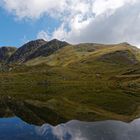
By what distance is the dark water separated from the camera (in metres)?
45.0

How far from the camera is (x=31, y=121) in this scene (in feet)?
202

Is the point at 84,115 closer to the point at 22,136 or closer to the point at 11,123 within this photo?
the point at 11,123

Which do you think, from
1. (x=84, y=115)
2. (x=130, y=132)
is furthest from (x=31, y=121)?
(x=130, y=132)

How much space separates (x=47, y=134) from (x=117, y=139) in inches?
395

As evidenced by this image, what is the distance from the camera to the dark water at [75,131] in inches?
1772

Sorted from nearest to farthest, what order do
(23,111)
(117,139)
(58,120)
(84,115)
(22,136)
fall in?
(117,139)
(22,136)
(58,120)
(84,115)
(23,111)

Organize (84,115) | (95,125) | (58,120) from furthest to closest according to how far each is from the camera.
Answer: (84,115), (58,120), (95,125)

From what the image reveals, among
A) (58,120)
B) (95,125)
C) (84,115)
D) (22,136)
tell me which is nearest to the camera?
(22,136)

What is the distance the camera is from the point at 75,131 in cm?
4925

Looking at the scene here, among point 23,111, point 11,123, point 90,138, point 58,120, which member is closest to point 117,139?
point 90,138

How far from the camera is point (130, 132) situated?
48469 mm

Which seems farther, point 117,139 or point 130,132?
point 130,132

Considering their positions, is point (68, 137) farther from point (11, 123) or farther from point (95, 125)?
point (11, 123)

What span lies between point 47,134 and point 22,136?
3274 millimetres
